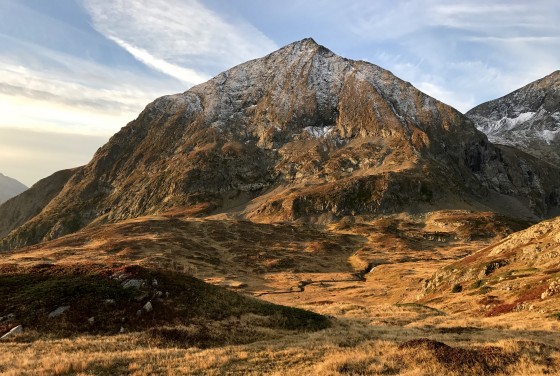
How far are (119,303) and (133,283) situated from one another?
2.99 metres

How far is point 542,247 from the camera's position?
59.1m

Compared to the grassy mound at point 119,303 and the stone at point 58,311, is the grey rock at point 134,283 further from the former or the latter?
the stone at point 58,311

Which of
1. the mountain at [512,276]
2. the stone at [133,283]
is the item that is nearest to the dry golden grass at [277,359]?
the stone at [133,283]

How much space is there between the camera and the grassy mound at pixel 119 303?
100.0 feet

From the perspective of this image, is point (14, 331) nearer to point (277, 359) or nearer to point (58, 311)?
point (58, 311)

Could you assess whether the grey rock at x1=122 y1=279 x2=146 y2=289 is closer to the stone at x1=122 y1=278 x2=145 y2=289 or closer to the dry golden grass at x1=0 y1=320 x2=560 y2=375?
the stone at x1=122 y1=278 x2=145 y2=289

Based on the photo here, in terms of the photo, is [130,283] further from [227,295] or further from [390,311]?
[390,311]

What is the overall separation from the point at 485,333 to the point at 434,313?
1671 centimetres

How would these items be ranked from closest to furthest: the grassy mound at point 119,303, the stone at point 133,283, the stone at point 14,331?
the stone at point 14,331 → the grassy mound at point 119,303 → the stone at point 133,283

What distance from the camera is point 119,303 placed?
3328 cm

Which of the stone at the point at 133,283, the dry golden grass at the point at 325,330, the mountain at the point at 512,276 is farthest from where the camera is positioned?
the mountain at the point at 512,276

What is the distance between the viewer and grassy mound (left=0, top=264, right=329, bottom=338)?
100.0 ft

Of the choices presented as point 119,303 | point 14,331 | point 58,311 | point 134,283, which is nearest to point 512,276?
point 134,283

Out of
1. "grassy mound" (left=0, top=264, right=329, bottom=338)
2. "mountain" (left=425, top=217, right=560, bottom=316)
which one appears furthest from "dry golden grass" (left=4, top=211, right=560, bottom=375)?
"grassy mound" (left=0, top=264, right=329, bottom=338)
